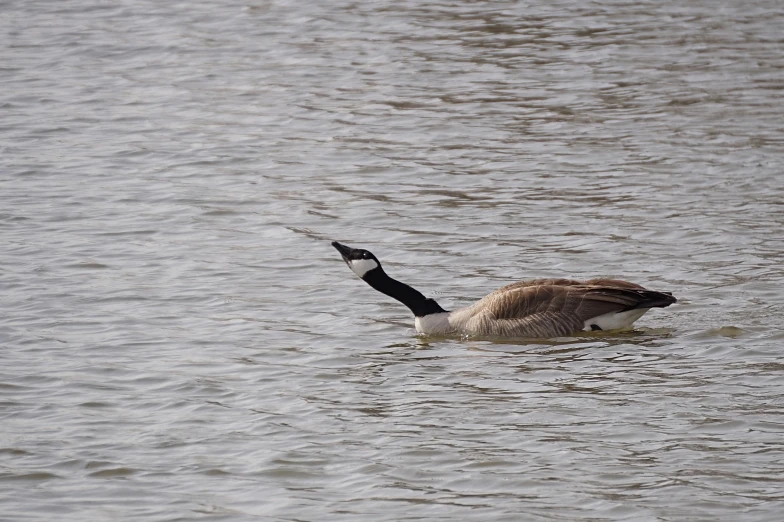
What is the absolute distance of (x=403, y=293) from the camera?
12.1m

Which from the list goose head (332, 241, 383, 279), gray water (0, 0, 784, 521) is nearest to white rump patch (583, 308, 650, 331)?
gray water (0, 0, 784, 521)

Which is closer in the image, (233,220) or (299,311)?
(299,311)

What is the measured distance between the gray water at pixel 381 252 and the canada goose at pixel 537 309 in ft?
0.65

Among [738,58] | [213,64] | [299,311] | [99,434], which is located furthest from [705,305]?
[213,64]

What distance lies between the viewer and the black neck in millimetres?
11922

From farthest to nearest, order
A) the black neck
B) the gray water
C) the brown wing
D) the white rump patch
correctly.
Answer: the black neck → the brown wing → the white rump patch → the gray water

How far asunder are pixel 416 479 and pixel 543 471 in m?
0.79

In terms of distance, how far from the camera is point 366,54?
911 inches

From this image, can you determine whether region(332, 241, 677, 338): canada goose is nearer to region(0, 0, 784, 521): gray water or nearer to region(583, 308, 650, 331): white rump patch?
region(583, 308, 650, 331): white rump patch

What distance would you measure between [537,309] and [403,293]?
1232 millimetres

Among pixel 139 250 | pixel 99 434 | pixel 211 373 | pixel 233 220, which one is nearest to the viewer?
pixel 99 434

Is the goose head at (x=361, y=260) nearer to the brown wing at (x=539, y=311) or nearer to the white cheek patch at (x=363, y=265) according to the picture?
the white cheek patch at (x=363, y=265)

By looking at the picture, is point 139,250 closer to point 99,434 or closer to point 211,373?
point 211,373

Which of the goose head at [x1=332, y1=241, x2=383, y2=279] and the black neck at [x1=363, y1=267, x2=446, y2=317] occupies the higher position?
the goose head at [x1=332, y1=241, x2=383, y2=279]
